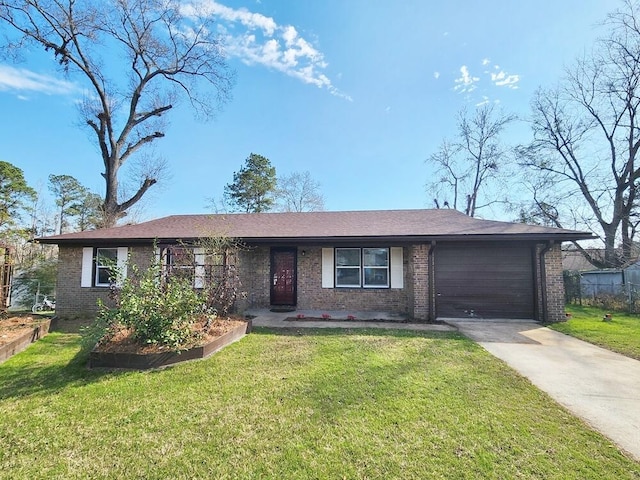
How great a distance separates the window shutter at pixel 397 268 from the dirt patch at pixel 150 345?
5.47m

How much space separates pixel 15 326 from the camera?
6.88 m

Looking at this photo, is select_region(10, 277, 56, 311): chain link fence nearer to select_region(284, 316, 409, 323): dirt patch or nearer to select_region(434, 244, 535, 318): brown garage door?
select_region(284, 316, 409, 323): dirt patch

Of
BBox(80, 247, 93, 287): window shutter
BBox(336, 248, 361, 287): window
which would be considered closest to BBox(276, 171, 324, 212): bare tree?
BBox(336, 248, 361, 287): window

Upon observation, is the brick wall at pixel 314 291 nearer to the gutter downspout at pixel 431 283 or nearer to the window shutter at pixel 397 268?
the window shutter at pixel 397 268

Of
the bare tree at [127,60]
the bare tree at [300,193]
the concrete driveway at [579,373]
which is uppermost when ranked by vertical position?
the bare tree at [127,60]

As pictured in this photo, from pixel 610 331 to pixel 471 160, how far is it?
64.0 feet

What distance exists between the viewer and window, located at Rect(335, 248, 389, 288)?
10.1 m

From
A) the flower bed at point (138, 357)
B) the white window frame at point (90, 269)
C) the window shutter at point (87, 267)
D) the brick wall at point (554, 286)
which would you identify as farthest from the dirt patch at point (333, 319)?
the window shutter at point (87, 267)

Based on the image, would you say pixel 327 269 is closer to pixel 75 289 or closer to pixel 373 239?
pixel 373 239

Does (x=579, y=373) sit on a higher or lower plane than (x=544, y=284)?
lower

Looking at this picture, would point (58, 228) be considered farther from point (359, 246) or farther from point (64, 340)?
point (359, 246)

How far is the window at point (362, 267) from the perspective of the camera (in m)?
10.1

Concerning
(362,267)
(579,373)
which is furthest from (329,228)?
(579,373)

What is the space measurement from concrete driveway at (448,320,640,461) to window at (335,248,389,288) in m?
3.06
